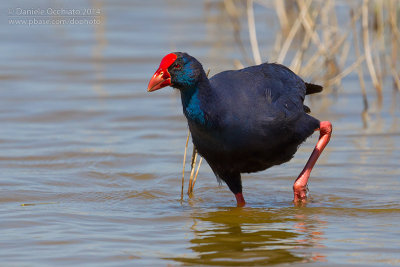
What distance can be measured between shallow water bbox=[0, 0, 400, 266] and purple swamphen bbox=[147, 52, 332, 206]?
36 cm

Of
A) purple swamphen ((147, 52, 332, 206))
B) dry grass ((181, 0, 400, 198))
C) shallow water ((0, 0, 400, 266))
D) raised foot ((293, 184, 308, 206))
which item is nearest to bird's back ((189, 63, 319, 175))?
purple swamphen ((147, 52, 332, 206))

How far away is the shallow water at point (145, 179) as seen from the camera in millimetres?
4465

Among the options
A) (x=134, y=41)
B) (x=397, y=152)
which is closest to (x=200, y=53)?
(x=134, y=41)

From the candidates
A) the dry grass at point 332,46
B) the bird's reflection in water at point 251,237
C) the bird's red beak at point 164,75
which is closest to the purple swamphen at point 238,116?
the bird's red beak at point 164,75

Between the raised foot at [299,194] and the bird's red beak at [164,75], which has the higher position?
the bird's red beak at [164,75]

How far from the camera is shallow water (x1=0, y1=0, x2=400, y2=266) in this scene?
4465 millimetres

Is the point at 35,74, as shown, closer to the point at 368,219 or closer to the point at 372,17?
the point at 372,17

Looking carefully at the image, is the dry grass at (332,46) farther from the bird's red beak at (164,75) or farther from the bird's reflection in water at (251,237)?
the bird's red beak at (164,75)

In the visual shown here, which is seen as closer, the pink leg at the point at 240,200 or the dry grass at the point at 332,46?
the pink leg at the point at 240,200

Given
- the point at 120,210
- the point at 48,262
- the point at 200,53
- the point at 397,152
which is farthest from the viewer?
the point at 200,53

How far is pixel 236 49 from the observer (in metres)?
11.0

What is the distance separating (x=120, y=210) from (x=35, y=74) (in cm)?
478

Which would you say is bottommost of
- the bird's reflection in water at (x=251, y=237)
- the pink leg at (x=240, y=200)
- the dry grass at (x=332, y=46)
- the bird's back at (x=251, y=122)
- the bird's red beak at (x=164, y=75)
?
the bird's reflection in water at (x=251, y=237)

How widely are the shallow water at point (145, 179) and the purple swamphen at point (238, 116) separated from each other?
0.36m
